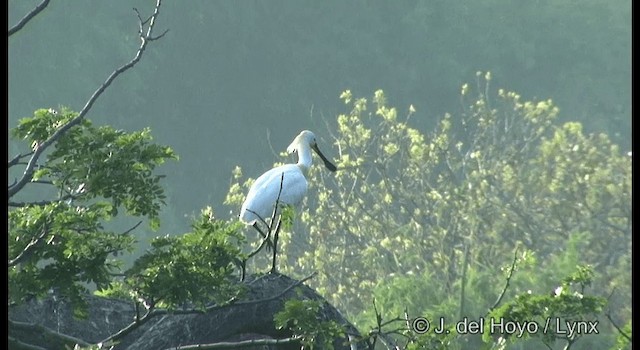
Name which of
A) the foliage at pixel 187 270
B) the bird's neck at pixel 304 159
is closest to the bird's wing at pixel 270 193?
the bird's neck at pixel 304 159

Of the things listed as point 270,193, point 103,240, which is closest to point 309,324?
Answer: point 103,240

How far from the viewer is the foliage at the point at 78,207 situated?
25.6 feet

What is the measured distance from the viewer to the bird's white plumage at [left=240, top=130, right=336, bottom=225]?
557 inches

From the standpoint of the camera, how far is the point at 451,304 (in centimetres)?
1819

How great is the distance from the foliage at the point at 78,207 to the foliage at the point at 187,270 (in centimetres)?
17

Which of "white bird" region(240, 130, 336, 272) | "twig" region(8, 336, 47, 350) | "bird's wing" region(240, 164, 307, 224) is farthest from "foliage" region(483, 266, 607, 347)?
"bird's wing" region(240, 164, 307, 224)

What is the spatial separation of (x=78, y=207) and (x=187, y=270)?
0.71 meters

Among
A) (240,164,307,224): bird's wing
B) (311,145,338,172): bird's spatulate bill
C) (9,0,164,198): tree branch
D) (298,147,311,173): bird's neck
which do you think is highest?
(311,145,338,172): bird's spatulate bill

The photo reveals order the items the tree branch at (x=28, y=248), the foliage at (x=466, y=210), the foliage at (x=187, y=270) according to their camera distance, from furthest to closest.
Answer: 1. the foliage at (x=466, y=210)
2. the foliage at (x=187, y=270)
3. the tree branch at (x=28, y=248)

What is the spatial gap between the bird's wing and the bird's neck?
777mm

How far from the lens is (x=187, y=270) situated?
820 cm

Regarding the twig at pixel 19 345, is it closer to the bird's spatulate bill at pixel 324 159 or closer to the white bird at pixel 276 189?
the white bird at pixel 276 189

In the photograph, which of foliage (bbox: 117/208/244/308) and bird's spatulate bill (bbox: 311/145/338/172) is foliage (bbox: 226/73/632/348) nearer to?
bird's spatulate bill (bbox: 311/145/338/172)

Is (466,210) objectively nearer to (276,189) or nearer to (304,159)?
(304,159)
